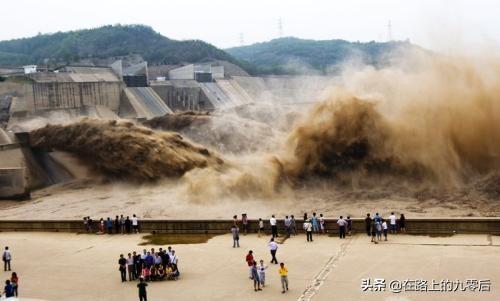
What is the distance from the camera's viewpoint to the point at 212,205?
23625 mm

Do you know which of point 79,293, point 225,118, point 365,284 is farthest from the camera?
point 225,118

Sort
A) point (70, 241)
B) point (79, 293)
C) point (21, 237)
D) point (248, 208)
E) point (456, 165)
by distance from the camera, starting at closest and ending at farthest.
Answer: point (79, 293) < point (70, 241) < point (21, 237) < point (248, 208) < point (456, 165)

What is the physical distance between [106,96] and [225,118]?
1888 cm

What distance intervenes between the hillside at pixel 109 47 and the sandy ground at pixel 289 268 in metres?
114

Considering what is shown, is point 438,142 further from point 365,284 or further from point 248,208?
point 365,284

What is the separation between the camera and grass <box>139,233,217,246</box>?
17250 mm

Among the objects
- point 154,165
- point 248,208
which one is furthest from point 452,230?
point 154,165

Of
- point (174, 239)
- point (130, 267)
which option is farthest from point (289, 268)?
point (174, 239)

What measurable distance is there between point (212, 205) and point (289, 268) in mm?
10387

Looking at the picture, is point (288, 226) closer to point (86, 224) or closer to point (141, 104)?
point (86, 224)

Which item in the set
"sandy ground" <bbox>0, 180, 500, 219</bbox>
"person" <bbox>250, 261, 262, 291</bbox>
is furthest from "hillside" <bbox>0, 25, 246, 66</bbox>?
"person" <bbox>250, 261, 262, 291</bbox>

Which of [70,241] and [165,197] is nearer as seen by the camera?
[70,241]

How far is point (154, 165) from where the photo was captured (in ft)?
101

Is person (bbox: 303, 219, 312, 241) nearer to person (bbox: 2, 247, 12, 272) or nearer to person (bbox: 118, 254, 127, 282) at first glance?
person (bbox: 118, 254, 127, 282)
